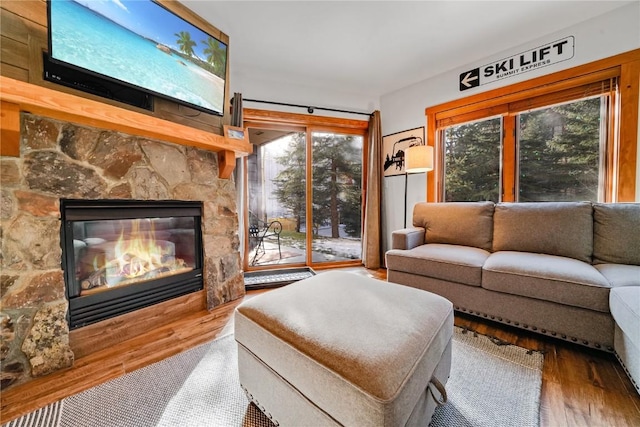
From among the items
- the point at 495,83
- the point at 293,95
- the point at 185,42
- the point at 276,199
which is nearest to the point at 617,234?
the point at 495,83

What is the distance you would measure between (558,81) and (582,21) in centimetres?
47

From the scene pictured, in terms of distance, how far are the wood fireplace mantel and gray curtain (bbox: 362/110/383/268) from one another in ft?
7.10

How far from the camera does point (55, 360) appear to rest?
133 cm

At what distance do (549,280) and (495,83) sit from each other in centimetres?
217

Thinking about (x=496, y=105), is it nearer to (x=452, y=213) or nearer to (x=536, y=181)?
(x=536, y=181)

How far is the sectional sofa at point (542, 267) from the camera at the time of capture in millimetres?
1350

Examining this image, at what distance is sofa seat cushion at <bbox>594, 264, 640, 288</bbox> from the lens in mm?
1344

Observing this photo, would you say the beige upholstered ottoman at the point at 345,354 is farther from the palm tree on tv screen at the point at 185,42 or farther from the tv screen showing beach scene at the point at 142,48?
the palm tree on tv screen at the point at 185,42

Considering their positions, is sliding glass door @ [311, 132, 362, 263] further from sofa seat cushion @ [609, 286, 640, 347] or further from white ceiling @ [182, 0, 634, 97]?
sofa seat cushion @ [609, 286, 640, 347]

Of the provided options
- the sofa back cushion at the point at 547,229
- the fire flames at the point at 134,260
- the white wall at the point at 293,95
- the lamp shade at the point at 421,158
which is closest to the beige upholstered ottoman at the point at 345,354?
the fire flames at the point at 134,260

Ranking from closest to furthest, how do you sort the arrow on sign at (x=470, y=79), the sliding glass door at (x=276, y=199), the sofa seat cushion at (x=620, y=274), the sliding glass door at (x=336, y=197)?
the sofa seat cushion at (x=620, y=274)
the arrow on sign at (x=470, y=79)
the sliding glass door at (x=276, y=199)
the sliding glass door at (x=336, y=197)

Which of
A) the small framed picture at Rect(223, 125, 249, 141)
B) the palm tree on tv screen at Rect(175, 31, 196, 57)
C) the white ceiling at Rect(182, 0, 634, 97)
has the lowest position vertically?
the small framed picture at Rect(223, 125, 249, 141)

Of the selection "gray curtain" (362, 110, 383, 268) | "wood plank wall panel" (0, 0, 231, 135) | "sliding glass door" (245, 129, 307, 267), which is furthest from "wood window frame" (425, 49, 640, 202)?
"wood plank wall panel" (0, 0, 231, 135)

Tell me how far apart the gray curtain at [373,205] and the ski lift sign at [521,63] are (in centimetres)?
111
